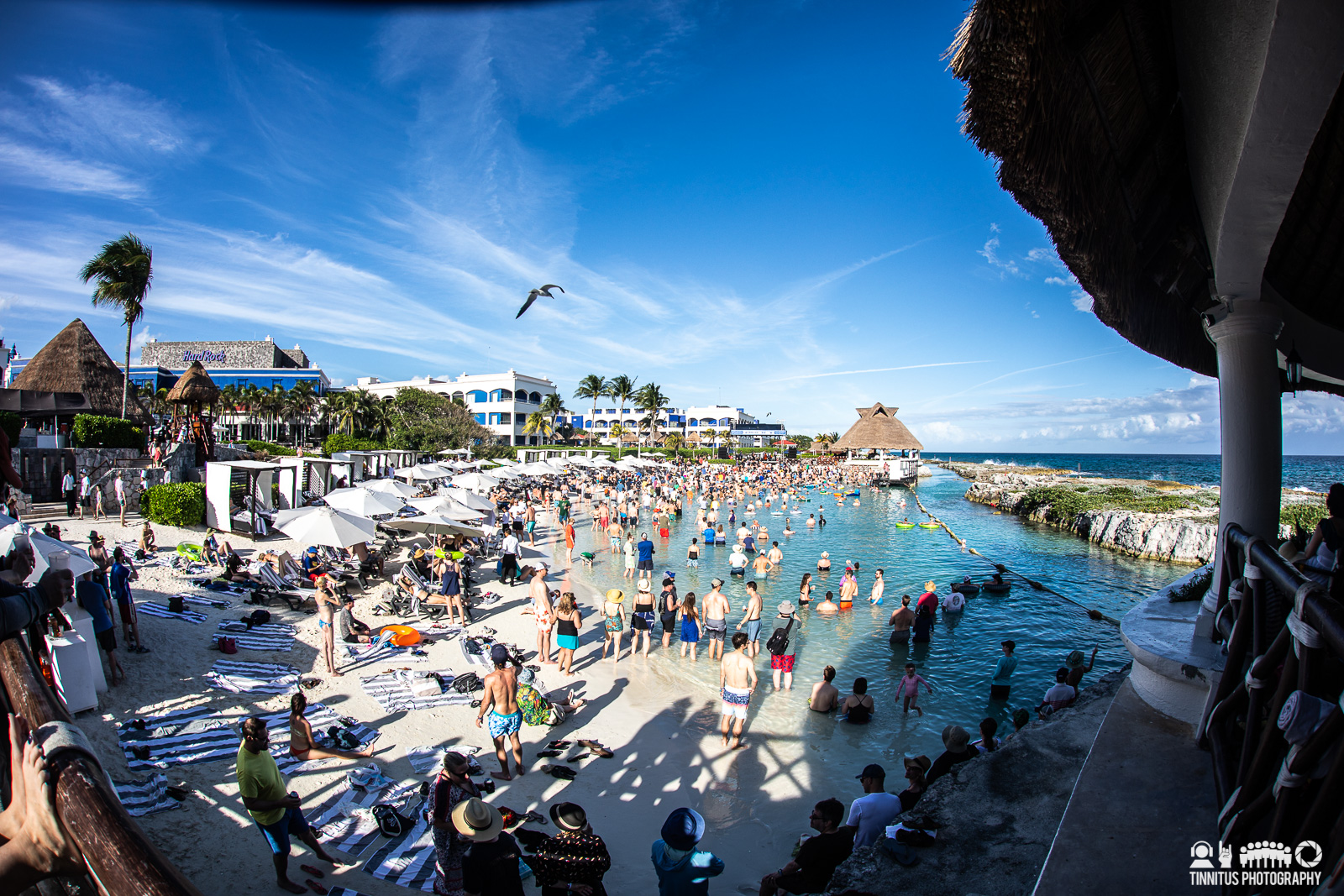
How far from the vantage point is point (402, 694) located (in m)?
7.38

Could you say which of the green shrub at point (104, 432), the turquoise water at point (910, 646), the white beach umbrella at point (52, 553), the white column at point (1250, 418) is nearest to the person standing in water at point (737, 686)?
the turquoise water at point (910, 646)

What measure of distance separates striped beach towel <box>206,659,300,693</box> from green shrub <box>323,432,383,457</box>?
31039 mm

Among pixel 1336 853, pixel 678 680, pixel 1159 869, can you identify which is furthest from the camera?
pixel 678 680

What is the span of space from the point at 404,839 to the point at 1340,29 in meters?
7.32

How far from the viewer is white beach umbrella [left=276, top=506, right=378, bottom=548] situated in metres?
10.4

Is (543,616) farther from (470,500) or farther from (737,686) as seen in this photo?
(470,500)

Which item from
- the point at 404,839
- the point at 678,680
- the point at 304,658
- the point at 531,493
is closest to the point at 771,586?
the point at 678,680

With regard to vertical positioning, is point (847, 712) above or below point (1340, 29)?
below

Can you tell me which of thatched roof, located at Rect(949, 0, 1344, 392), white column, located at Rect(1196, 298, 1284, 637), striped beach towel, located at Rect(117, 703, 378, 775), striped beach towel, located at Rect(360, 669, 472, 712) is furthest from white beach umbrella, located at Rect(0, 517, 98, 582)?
white column, located at Rect(1196, 298, 1284, 637)

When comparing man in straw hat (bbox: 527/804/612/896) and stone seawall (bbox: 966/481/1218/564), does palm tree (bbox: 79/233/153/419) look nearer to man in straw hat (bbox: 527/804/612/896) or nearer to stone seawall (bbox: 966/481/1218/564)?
man in straw hat (bbox: 527/804/612/896)

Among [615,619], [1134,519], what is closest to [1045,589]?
[1134,519]

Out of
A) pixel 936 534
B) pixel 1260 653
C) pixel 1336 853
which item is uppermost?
pixel 1260 653

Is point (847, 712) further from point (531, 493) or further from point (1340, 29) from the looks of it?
point (531, 493)

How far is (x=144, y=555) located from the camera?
1257 centimetres
